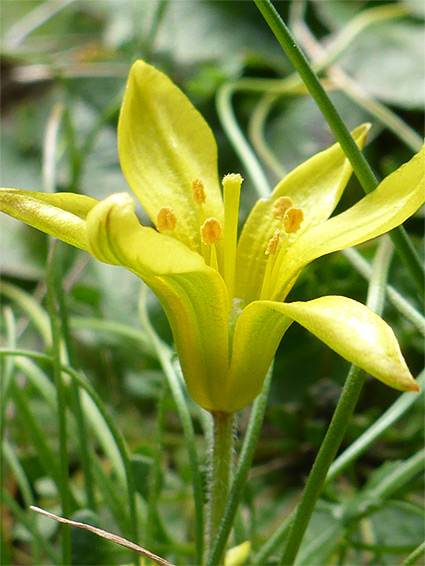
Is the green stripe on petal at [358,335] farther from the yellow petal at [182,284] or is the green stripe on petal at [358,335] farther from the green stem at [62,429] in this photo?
the green stem at [62,429]

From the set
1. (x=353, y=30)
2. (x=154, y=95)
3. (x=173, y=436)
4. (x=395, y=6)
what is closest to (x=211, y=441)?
(x=154, y=95)

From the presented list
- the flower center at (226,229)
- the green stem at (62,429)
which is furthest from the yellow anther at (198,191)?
the green stem at (62,429)

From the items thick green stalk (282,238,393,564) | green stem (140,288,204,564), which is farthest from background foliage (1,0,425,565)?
thick green stalk (282,238,393,564)

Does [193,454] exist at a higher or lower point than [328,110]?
lower

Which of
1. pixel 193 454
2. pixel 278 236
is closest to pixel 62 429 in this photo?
pixel 193 454

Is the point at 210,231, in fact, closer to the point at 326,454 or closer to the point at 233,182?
the point at 233,182

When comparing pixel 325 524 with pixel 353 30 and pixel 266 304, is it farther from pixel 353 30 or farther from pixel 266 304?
pixel 353 30

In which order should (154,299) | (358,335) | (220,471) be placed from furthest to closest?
(154,299), (220,471), (358,335)
